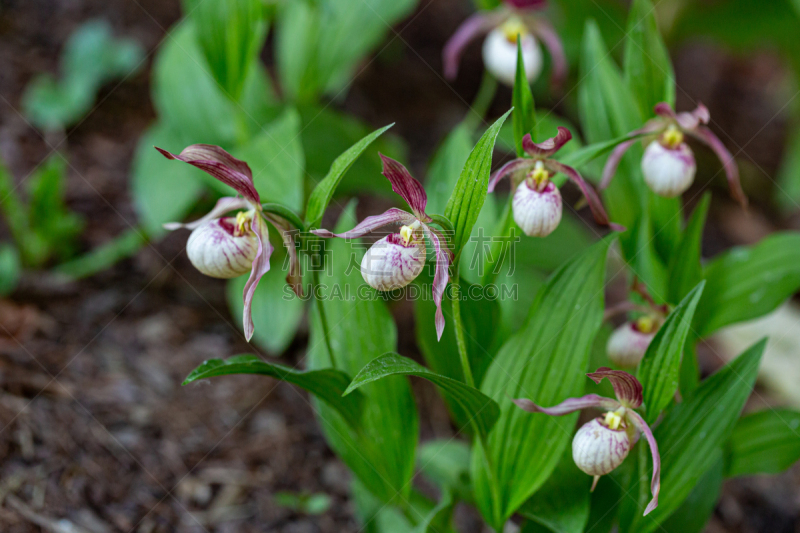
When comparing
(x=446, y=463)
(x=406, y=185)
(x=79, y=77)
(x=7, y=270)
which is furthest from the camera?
(x=79, y=77)

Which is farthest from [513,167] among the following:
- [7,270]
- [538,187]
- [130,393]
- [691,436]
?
[7,270]

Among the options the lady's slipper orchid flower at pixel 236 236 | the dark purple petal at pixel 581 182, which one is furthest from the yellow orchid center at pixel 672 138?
the lady's slipper orchid flower at pixel 236 236

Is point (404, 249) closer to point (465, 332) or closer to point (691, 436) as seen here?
point (465, 332)

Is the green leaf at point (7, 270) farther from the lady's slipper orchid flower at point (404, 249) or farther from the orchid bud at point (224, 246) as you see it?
the lady's slipper orchid flower at point (404, 249)

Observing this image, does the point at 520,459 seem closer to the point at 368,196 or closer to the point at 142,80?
the point at 368,196

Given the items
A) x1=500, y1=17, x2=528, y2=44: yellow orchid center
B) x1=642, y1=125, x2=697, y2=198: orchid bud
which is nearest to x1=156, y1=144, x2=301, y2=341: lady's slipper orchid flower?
x1=642, y1=125, x2=697, y2=198: orchid bud
